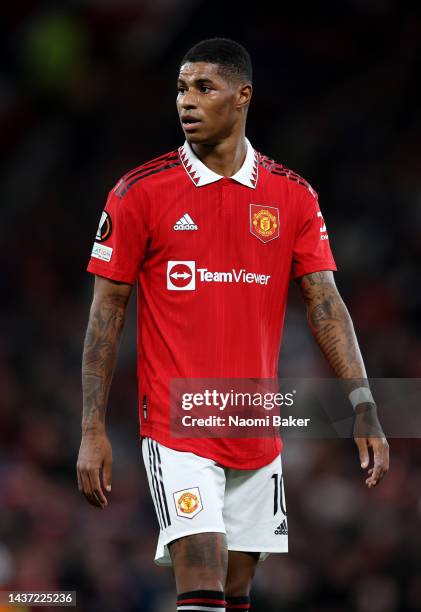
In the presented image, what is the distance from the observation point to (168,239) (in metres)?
4.77

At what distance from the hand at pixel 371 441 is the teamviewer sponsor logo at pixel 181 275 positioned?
2.75ft

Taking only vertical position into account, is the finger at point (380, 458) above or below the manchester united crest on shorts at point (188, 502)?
above

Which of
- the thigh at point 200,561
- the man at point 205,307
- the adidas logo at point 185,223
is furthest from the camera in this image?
the adidas logo at point 185,223

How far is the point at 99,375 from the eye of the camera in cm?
469

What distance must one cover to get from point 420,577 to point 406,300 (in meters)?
3.29

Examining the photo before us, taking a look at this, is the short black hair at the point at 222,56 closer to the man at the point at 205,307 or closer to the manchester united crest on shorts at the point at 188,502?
the man at the point at 205,307

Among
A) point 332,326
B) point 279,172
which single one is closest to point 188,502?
point 332,326

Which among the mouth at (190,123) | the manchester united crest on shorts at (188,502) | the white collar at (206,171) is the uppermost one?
the mouth at (190,123)

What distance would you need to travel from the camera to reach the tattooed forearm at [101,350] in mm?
4664

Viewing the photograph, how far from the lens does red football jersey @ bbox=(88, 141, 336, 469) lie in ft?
15.5

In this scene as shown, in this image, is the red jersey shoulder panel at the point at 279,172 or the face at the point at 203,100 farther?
the red jersey shoulder panel at the point at 279,172

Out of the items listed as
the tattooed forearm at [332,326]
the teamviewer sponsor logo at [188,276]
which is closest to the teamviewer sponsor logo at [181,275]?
the teamviewer sponsor logo at [188,276]

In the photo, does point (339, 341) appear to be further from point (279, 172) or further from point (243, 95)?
point (243, 95)

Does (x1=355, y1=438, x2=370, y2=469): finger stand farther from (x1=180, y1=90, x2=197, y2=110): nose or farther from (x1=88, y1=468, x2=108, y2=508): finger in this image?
(x1=180, y1=90, x2=197, y2=110): nose
